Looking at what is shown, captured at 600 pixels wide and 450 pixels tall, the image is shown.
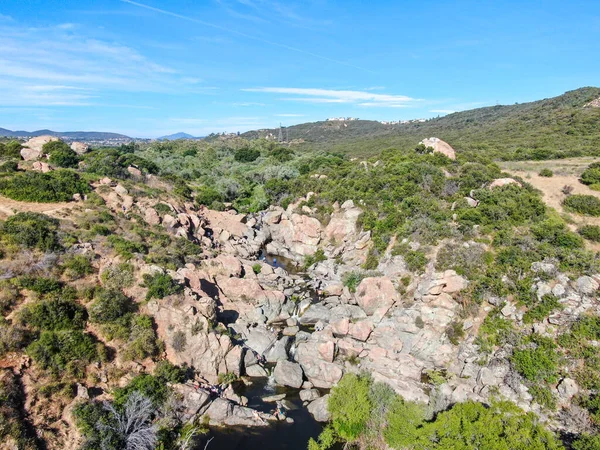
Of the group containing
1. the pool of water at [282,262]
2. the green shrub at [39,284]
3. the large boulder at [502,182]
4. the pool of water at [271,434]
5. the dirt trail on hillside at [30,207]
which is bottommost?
the pool of water at [271,434]

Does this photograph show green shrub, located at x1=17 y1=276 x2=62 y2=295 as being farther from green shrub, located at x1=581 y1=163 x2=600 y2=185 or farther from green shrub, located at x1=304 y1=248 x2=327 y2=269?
green shrub, located at x1=581 y1=163 x2=600 y2=185

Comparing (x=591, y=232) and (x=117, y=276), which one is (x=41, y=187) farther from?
(x=591, y=232)

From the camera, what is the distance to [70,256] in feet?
67.9

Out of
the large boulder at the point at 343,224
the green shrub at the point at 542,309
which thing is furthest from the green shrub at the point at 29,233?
the green shrub at the point at 542,309

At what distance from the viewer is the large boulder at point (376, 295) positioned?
24.3 meters

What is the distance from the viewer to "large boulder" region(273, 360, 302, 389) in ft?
63.1

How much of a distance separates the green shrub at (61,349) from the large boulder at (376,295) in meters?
17.1

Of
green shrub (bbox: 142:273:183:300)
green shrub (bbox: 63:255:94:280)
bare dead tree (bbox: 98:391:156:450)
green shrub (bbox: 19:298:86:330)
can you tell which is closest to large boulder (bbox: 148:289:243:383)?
green shrub (bbox: 142:273:183:300)

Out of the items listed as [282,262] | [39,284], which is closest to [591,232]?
[282,262]

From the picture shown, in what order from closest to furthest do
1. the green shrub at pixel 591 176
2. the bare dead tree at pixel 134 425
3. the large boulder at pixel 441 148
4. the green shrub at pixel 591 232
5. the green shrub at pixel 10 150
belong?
the bare dead tree at pixel 134 425
the green shrub at pixel 591 232
the green shrub at pixel 591 176
the green shrub at pixel 10 150
the large boulder at pixel 441 148

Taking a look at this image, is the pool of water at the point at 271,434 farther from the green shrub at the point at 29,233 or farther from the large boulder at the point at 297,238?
the large boulder at the point at 297,238

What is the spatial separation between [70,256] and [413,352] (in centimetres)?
2202

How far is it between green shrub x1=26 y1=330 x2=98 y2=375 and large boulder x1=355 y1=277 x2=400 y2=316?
1711 centimetres

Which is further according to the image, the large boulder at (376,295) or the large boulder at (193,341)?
the large boulder at (376,295)
